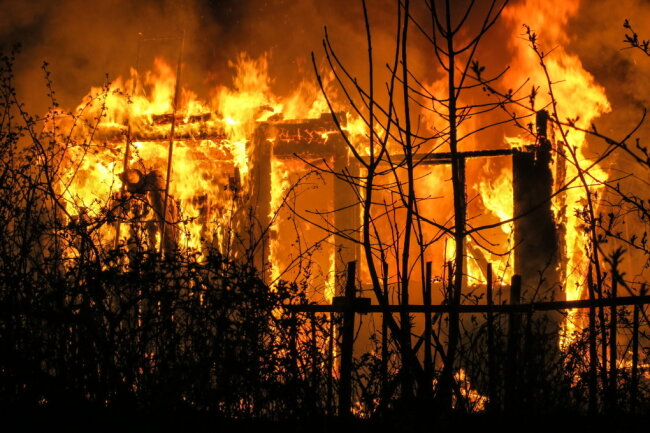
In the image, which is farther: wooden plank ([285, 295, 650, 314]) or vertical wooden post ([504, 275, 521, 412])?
vertical wooden post ([504, 275, 521, 412])

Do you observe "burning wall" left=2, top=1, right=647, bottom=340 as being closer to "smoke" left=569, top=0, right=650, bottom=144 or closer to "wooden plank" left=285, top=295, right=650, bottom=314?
"smoke" left=569, top=0, right=650, bottom=144

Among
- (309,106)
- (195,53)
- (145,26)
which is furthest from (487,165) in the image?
(145,26)

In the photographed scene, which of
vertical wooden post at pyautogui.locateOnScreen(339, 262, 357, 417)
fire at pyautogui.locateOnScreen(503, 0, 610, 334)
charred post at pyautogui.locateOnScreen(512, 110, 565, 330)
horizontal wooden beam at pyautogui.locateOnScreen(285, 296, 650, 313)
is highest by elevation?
fire at pyautogui.locateOnScreen(503, 0, 610, 334)

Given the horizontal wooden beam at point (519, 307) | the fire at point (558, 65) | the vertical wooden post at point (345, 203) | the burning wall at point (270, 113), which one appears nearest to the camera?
the horizontal wooden beam at point (519, 307)

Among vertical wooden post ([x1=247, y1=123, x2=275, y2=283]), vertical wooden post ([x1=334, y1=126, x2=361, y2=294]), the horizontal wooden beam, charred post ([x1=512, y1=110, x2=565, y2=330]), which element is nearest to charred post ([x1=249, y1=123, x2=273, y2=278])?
vertical wooden post ([x1=247, y1=123, x2=275, y2=283])

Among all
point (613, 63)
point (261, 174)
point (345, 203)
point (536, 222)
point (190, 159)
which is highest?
point (613, 63)

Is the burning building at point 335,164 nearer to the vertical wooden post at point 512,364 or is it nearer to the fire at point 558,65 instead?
the fire at point 558,65

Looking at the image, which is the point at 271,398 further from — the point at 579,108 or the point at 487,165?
the point at 579,108

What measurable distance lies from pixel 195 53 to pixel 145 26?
2.05 metres

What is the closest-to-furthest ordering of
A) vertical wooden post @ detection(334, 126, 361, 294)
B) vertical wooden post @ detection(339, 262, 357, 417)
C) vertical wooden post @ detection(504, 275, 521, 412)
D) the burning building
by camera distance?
1. vertical wooden post @ detection(339, 262, 357, 417)
2. vertical wooden post @ detection(504, 275, 521, 412)
3. the burning building
4. vertical wooden post @ detection(334, 126, 361, 294)

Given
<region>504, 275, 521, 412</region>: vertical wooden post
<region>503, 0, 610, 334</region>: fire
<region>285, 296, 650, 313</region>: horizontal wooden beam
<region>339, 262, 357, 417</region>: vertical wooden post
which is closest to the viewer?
<region>285, 296, 650, 313</region>: horizontal wooden beam

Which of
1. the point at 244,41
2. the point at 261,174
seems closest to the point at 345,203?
the point at 261,174

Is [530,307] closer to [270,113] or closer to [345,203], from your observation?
[345,203]

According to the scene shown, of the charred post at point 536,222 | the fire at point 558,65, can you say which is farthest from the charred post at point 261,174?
the fire at point 558,65
